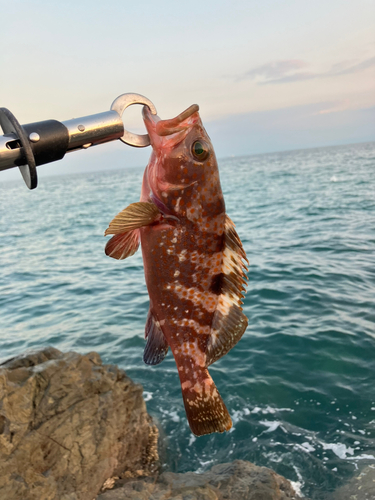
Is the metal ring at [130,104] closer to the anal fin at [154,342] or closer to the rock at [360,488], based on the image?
the anal fin at [154,342]

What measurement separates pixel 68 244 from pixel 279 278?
45.3 ft

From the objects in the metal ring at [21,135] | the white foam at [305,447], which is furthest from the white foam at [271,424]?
the metal ring at [21,135]

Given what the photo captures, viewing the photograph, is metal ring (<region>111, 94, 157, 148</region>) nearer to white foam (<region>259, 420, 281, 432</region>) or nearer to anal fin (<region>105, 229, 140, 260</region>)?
Answer: anal fin (<region>105, 229, 140, 260</region>)

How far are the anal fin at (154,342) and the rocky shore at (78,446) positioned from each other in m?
2.90

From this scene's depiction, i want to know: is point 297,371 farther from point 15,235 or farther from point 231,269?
point 15,235

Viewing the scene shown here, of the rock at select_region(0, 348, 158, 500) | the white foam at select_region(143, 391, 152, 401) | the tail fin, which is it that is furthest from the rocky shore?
the tail fin

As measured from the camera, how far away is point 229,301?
232cm

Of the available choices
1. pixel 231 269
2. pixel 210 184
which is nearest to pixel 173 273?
pixel 231 269

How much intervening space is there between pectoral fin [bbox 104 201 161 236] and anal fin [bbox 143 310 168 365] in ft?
1.97

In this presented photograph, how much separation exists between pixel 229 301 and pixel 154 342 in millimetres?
508

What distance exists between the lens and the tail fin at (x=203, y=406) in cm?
232

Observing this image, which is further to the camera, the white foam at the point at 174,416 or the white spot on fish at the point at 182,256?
the white foam at the point at 174,416

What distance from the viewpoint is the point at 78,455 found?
4887 mm

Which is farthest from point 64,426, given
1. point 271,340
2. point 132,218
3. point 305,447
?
point 271,340
